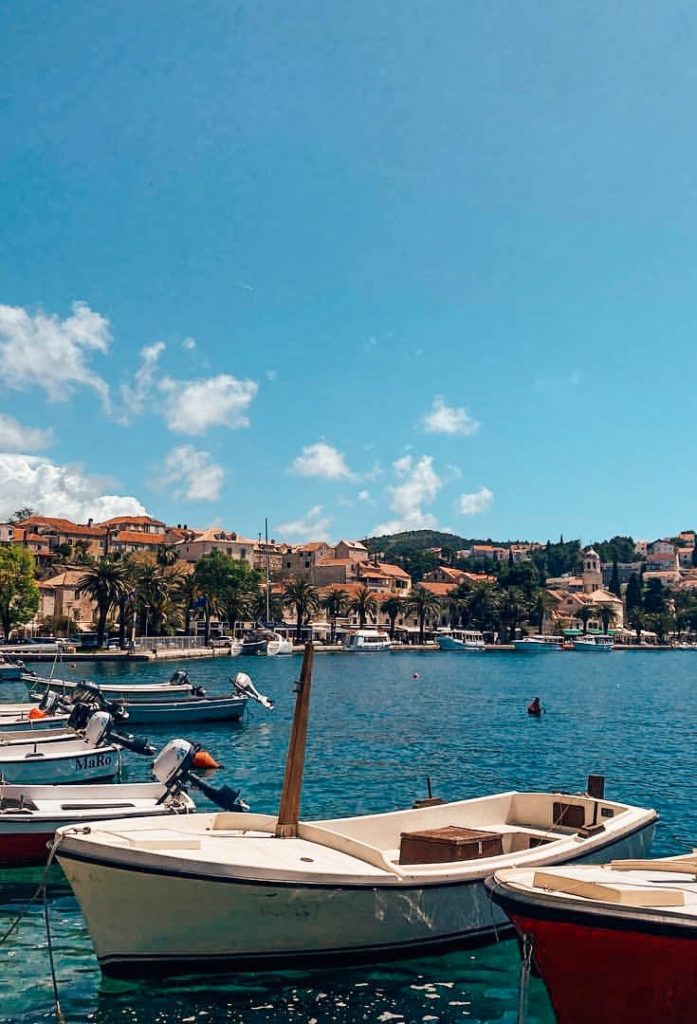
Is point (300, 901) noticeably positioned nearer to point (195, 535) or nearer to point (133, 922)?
point (133, 922)

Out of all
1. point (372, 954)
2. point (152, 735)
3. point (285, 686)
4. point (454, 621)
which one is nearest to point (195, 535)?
point (454, 621)

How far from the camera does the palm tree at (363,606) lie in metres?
152

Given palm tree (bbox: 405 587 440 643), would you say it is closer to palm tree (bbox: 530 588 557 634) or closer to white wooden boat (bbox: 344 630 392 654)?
white wooden boat (bbox: 344 630 392 654)

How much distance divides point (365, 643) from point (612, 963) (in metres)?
129

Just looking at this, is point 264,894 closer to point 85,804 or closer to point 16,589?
point 85,804

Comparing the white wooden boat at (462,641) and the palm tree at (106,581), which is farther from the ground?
the palm tree at (106,581)

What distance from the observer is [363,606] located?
15288 centimetres

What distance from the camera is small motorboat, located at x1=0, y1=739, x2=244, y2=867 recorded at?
17484 mm

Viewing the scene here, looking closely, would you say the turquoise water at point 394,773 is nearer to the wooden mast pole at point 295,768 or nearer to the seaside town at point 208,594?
the wooden mast pole at point 295,768

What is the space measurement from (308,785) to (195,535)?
161m

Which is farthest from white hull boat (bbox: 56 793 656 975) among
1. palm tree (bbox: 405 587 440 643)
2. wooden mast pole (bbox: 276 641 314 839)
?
palm tree (bbox: 405 587 440 643)

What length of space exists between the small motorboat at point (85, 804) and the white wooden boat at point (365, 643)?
118066mm

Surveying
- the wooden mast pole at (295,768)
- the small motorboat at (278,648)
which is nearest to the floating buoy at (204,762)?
the wooden mast pole at (295,768)

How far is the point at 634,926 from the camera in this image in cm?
930
